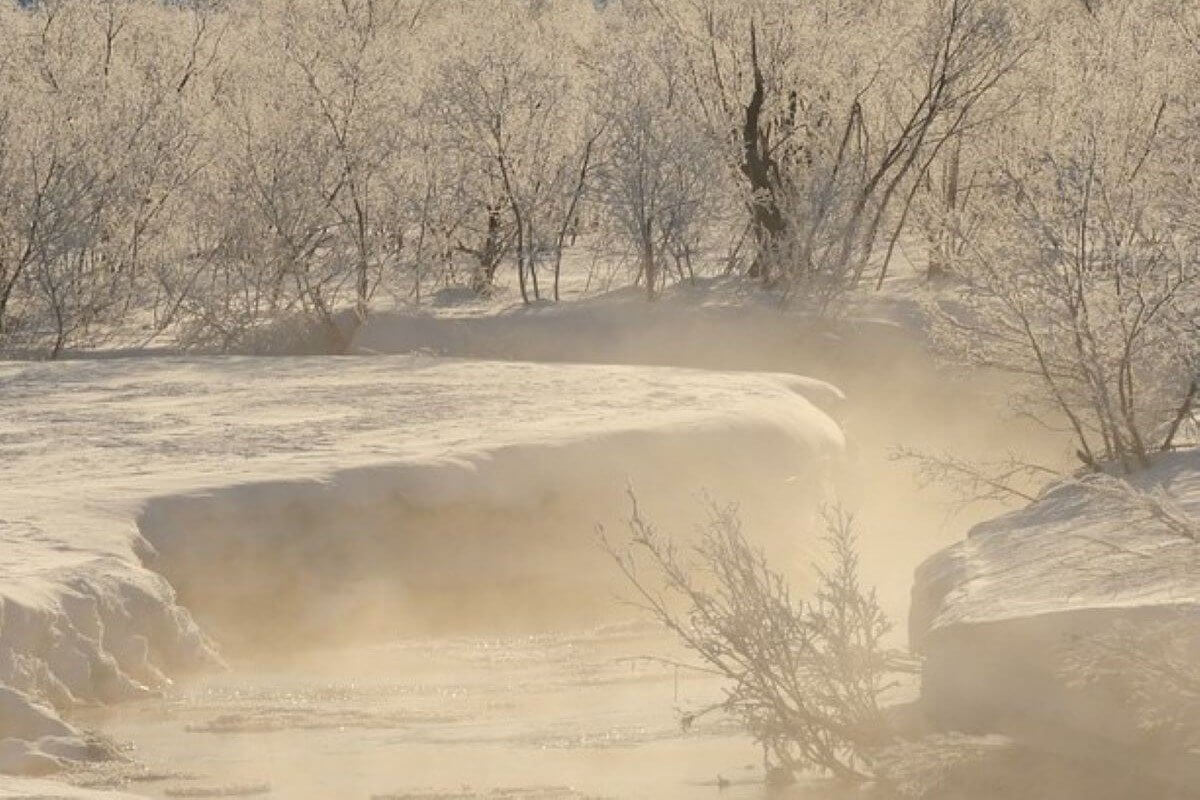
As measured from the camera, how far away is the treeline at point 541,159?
22.5 m

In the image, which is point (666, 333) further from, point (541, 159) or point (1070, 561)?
point (1070, 561)

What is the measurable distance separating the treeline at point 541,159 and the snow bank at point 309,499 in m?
7.35

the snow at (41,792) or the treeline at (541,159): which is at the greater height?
the treeline at (541,159)

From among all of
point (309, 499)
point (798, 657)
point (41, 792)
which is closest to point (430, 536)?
point (309, 499)

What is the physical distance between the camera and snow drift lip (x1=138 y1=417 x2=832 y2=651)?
1109cm

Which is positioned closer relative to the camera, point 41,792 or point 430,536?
point 41,792

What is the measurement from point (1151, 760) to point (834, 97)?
56.3 ft

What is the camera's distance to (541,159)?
26.0m

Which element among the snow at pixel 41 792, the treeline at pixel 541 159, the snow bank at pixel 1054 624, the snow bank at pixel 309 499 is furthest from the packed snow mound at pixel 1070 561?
the treeline at pixel 541 159

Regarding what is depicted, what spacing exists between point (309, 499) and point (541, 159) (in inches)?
586

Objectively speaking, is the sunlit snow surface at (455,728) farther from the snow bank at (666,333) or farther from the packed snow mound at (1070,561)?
the snow bank at (666,333)

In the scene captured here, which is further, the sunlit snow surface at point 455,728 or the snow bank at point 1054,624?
the sunlit snow surface at point 455,728

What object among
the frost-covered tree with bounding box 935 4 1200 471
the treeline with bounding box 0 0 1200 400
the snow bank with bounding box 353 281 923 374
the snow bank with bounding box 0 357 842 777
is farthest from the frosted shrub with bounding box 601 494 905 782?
the treeline with bounding box 0 0 1200 400

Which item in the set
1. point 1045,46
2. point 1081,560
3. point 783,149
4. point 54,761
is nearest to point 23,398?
point 54,761
